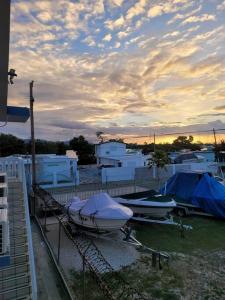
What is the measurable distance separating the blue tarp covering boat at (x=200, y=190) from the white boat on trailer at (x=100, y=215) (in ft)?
13.5

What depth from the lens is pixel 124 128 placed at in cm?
5497

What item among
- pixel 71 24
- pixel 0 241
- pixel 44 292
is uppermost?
pixel 71 24

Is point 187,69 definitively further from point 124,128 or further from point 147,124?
point 124,128

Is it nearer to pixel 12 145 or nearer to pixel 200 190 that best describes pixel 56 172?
pixel 200 190

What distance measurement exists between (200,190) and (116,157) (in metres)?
26.0

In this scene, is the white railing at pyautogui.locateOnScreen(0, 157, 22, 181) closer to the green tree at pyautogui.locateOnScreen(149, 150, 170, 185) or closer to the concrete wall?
the green tree at pyautogui.locateOnScreen(149, 150, 170, 185)

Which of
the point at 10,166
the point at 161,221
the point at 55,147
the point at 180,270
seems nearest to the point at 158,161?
the point at 161,221

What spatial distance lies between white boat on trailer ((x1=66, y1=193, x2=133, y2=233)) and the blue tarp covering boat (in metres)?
4.10

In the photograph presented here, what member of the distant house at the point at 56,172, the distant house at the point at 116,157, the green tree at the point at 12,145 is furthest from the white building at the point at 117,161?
the green tree at the point at 12,145

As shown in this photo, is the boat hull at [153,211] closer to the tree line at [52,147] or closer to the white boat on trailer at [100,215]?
the white boat on trailer at [100,215]

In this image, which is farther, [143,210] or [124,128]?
[124,128]

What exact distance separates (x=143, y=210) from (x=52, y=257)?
3.98 meters

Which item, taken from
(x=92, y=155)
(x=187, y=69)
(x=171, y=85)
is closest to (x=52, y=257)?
(x=187, y=69)

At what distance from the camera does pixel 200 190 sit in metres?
11.4
